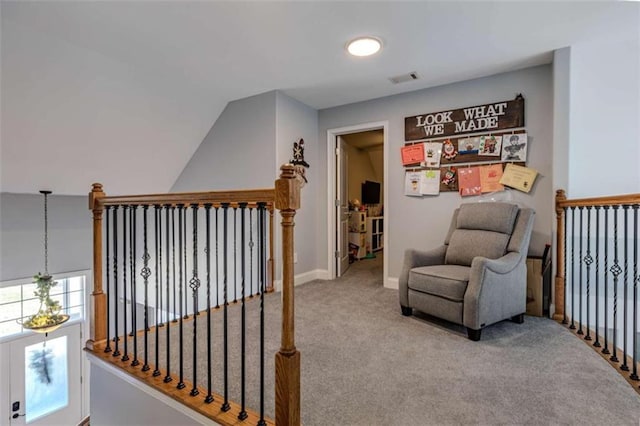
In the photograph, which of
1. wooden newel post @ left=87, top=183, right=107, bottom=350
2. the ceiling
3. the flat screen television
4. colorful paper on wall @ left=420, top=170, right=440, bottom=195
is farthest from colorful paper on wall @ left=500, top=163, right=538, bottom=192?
the flat screen television

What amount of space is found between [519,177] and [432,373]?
205cm

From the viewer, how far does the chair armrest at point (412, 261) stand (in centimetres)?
262

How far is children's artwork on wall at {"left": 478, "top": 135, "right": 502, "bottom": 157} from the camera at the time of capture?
3020mm

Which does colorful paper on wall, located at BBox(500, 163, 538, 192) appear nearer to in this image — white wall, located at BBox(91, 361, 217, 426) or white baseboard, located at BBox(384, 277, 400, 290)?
white baseboard, located at BBox(384, 277, 400, 290)

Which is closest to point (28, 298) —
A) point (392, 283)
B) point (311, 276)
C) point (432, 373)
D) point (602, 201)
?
point (311, 276)

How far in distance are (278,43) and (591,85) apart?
8.38 ft

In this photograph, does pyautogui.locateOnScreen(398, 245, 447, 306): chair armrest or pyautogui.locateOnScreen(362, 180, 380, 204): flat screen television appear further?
pyautogui.locateOnScreen(362, 180, 380, 204): flat screen television

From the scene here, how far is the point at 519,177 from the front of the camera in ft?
9.53

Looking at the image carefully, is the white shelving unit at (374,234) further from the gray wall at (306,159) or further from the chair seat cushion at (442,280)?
the chair seat cushion at (442,280)

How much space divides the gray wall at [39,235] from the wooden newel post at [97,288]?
90.2 inches

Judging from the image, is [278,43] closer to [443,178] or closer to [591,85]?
[443,178]

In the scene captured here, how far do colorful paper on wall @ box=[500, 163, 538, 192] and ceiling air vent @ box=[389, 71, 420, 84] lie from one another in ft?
4.00

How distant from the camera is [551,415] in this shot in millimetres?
1407

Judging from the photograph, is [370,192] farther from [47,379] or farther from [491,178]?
[47,379]
